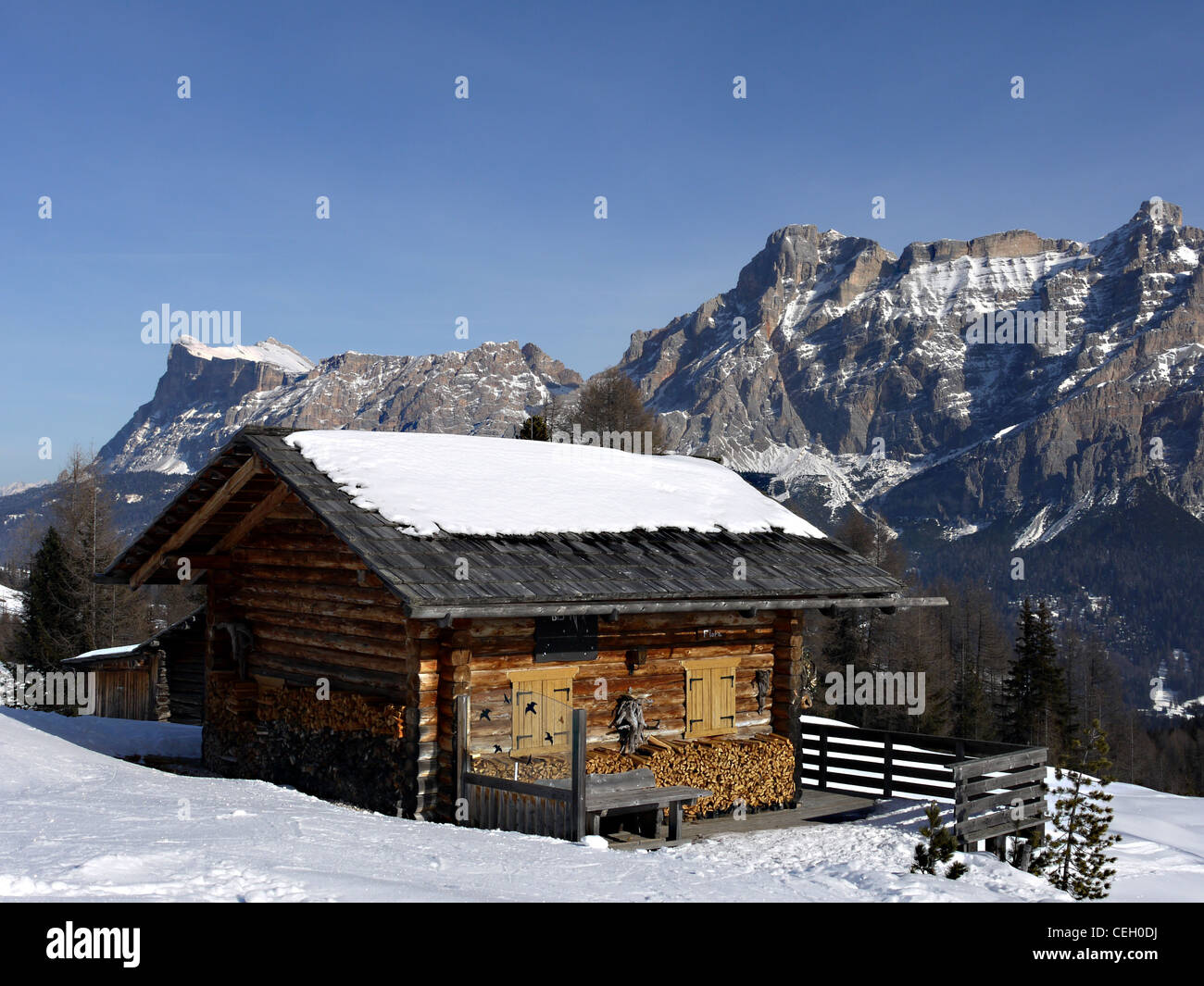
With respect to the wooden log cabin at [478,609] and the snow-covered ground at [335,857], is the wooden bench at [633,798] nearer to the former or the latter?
the snow-covered ground at [335,857]

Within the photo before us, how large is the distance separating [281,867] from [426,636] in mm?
4913

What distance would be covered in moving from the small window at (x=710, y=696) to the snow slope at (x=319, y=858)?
216 cm

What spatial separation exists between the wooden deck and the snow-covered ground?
41cm

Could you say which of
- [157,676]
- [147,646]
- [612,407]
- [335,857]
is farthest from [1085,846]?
[612,407]

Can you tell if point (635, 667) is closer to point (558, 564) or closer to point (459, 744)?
point (558, 564)

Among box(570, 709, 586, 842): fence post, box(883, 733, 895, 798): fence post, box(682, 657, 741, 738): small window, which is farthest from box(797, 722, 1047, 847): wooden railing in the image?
box(570, 709, 586, 842): fence post

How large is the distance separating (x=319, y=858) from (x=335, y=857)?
0.18 metres

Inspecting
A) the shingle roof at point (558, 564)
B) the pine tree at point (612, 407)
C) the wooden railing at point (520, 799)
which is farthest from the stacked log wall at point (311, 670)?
the pine tree at point (612, 407)

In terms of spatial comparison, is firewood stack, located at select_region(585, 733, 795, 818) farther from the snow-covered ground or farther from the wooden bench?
the snow-covered ground

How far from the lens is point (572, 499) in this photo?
15594mm

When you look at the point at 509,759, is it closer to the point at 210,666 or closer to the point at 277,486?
the point at 277,486

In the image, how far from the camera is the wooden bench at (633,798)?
11703 mm

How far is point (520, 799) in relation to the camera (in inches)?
455
